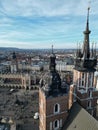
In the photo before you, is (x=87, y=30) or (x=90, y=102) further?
(x=90, y=102)

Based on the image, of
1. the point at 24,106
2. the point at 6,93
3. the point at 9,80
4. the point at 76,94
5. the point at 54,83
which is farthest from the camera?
the point at 9,80

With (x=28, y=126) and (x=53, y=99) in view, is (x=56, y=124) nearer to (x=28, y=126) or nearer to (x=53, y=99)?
(x=53, y=99)

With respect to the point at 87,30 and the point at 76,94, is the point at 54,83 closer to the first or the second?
the point at 76,94

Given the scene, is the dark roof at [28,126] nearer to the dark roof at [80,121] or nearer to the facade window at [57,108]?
the dark roof at [80,121]

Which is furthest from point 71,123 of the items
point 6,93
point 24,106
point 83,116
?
point 6,93

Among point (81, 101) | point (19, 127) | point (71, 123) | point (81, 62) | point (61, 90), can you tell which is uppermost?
point (81, 62)

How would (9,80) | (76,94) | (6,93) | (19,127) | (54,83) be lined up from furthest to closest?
1. (9,80)
2. (6,93)
3. (19,127)
4. (76,94)
5. (54,83)

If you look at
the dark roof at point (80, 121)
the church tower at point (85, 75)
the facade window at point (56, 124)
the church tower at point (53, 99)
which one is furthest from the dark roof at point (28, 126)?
the dark roof at point (80, 121)
